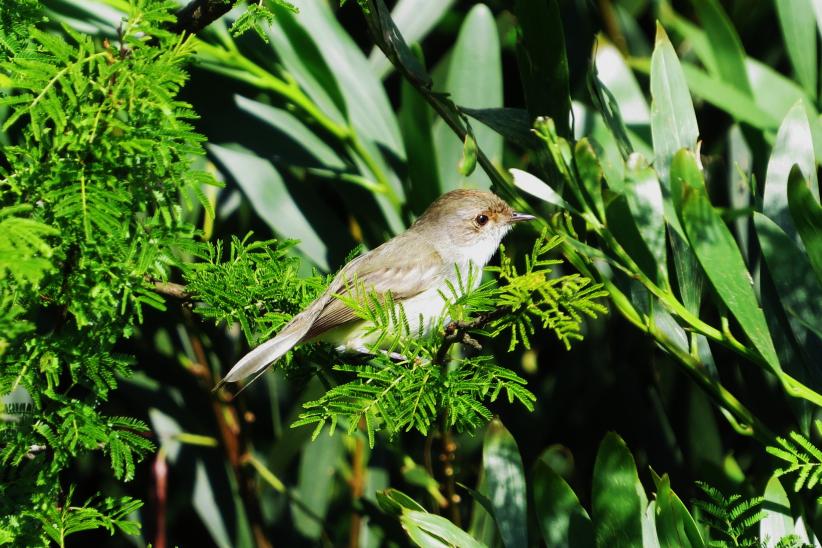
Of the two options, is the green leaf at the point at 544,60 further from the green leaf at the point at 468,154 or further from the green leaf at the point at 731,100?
the green leaf at the point at 731,100

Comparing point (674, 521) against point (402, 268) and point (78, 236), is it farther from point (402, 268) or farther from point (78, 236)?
point (402, 268)

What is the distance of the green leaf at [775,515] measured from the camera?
5.90 feet

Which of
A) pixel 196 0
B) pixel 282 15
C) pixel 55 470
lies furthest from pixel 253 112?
pixel 55 470

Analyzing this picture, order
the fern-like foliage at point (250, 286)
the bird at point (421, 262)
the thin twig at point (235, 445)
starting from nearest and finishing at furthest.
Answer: the fern-like foliage at point (250, 286) < the bird at point (421, 262) < the thin twig at point (235, 445)

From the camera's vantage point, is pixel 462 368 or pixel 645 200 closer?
pixel 462 368

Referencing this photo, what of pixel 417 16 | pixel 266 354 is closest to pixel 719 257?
pixel 266 354

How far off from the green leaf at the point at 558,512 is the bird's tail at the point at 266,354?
0.68 meters

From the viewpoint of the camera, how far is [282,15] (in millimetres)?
2803

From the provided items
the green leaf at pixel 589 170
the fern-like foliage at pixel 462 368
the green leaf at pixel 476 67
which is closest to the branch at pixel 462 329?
the fern-like foliage at pixel 462 368

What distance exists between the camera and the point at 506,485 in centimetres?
199

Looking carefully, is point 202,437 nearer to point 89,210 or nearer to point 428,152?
point 428,152

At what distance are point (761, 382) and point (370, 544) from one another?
4.84 feet

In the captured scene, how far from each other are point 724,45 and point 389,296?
1.64 m

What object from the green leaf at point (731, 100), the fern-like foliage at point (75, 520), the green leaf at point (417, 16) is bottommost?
the green leaf at point (731, 100)
